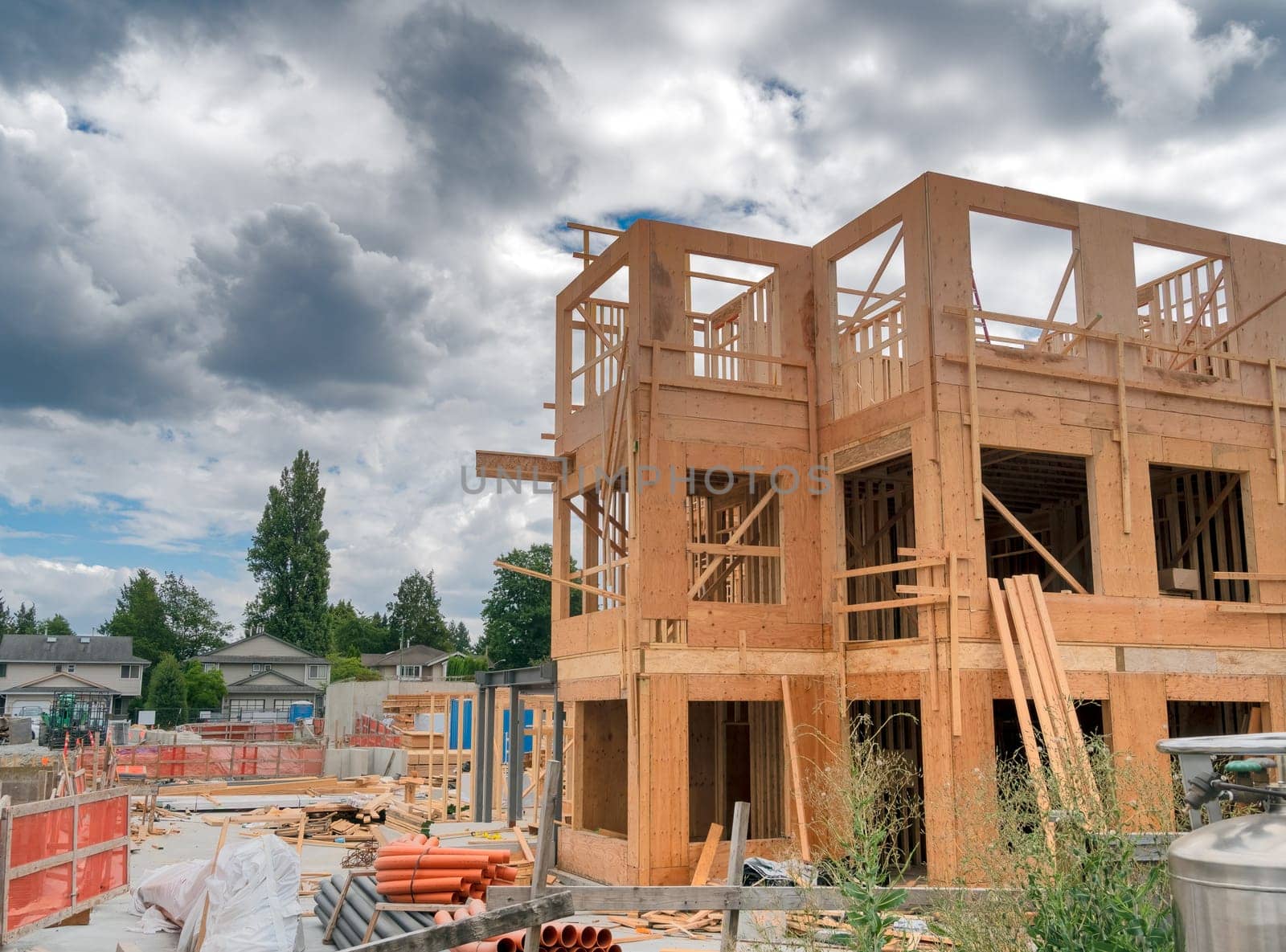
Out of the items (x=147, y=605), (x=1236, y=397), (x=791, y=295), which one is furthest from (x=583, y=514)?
(x=147, y=605)

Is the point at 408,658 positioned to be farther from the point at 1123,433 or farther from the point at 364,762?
the point at 1123,433

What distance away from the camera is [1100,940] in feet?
18.9

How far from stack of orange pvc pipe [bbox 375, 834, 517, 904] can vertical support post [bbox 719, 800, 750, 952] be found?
14.3 ft

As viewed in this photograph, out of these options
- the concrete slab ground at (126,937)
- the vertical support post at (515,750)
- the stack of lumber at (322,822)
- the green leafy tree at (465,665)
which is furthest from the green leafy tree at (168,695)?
the concrete slab ground at (126,937)

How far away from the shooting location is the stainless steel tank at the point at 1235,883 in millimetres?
4480

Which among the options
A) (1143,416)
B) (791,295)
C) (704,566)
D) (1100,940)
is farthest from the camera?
(704,566)

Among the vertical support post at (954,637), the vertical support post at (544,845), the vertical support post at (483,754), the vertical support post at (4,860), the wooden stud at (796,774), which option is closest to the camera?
the vertical support post at (544,845)

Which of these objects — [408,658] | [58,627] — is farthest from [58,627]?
[408,658]

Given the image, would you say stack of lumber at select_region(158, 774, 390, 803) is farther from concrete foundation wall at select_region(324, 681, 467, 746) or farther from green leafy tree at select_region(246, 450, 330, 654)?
green leafy tree at select_region(246, 450, 330, 654)

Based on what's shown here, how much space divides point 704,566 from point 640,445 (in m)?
5.64

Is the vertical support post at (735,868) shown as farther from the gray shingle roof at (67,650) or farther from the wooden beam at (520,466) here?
the gray shingle roof at (67,650)

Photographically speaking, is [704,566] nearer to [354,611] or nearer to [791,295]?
[791,295]

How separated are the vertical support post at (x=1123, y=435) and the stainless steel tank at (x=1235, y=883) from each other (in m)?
12.7

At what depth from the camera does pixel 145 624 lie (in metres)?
104
